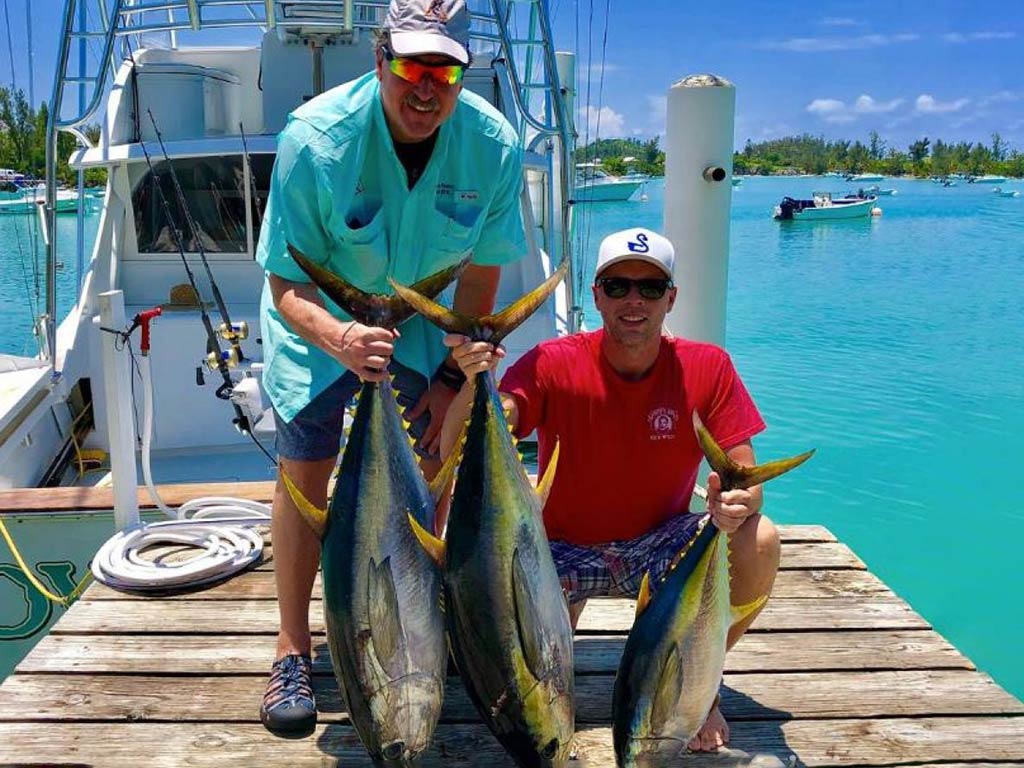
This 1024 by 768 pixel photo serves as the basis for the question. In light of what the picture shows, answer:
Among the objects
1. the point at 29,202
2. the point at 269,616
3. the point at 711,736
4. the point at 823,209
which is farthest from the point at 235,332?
the point at 823,209

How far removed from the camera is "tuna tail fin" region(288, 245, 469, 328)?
164cm

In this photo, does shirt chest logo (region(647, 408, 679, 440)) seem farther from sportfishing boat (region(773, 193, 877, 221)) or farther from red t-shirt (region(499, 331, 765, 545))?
sportfishing boat (region(773, 193, 877, 221))

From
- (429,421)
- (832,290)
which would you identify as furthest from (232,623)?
(832,290)

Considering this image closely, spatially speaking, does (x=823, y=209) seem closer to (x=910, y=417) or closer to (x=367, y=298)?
(x=910, y=417)

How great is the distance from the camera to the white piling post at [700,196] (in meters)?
3.32

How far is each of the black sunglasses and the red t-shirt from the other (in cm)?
19

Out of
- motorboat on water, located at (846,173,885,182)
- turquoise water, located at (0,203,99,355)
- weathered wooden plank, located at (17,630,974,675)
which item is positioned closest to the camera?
weathered wooden plank, located at (17,630,974,675)

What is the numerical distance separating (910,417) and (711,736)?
38.9 feet

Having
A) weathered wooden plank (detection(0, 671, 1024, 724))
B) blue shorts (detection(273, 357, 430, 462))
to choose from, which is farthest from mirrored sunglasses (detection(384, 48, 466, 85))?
weathered wooden plank (detection(0, 671, 1024, 724))

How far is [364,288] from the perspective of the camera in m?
1.99

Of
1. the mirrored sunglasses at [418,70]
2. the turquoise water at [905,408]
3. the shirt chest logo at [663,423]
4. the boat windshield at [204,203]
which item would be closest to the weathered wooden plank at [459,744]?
the shirt chest logo at [663,423]

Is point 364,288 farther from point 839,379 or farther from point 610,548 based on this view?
point 839,379

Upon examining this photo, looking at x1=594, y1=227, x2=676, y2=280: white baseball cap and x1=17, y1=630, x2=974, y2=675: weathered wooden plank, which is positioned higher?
x1=594, y1=227, x2=676, y2=280: white baseball cap

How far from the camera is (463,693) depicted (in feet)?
7.30
